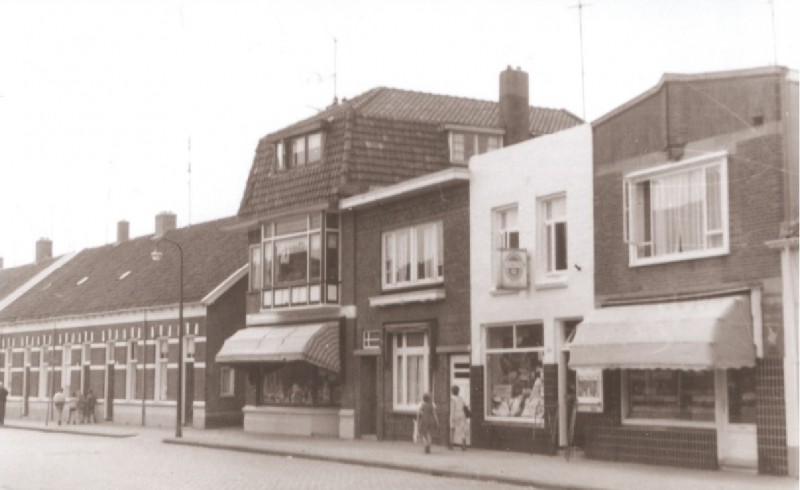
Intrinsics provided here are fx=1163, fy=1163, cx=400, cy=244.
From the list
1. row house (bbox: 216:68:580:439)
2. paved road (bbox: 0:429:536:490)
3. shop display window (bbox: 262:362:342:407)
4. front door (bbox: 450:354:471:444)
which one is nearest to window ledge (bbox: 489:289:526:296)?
row house (bbox: 216:68:580:439)

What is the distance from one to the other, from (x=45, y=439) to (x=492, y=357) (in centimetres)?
1665

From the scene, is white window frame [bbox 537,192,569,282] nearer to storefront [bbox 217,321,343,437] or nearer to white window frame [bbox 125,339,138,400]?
storefront [bbox 217,321,343,437]

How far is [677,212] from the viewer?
74.0 ft

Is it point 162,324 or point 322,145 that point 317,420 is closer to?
point 322,145

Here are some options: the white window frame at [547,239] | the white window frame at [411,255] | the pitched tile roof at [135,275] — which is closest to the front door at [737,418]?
the white window frame at [547,239]

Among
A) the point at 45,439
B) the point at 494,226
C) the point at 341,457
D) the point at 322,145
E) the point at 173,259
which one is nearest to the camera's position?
the point at 341,457

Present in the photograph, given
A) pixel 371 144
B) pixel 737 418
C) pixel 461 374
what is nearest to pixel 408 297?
pixel 461 374

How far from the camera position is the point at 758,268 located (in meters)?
20.6

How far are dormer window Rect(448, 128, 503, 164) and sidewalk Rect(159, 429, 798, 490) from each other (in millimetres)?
9010

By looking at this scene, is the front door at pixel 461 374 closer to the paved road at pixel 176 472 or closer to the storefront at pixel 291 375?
the paved road at pixel 176 472

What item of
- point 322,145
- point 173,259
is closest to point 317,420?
point 322,145

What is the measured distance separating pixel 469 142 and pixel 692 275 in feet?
44.3

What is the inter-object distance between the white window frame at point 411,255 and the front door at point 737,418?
390 inches

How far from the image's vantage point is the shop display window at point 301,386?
3469 cm
